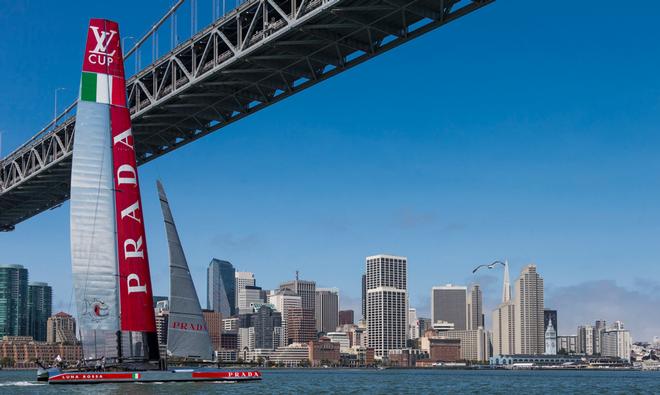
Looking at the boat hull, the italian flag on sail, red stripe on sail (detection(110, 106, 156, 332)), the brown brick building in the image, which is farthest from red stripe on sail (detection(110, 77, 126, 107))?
the brown brick building

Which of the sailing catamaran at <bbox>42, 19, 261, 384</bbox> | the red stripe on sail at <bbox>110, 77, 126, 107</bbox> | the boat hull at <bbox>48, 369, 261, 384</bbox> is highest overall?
the red stripe on sail at <bbox>110, 77, 126, 107</bbox>

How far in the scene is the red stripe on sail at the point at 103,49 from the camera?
33812mm

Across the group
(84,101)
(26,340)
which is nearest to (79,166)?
(84,101)

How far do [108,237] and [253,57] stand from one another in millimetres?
7671

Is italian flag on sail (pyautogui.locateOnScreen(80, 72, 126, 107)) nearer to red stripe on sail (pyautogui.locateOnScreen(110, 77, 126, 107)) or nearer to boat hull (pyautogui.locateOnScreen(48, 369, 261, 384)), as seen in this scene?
red stripe on sail (pyautogui.locateOnScreen(110, 77, 126, 107))

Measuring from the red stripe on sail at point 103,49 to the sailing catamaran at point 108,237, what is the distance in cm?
3

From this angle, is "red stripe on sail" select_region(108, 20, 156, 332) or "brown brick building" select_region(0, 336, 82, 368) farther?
"brown brick building" select_region(0, 336, 82, 368)

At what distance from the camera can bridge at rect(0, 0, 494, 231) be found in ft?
92.7

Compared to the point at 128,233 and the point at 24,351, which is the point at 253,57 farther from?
the point at 24,351

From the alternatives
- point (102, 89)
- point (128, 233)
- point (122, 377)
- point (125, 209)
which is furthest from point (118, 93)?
point (122, 377)

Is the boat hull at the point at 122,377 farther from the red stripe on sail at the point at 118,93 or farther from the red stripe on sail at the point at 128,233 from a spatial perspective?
the red stripe on sail at the point at 118,93

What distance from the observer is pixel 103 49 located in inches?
1342

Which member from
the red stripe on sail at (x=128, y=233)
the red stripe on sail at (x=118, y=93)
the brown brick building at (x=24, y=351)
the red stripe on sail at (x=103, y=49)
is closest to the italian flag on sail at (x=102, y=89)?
Result: the red stripe on sail at (x=118, y=93)

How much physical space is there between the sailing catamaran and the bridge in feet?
8.41
